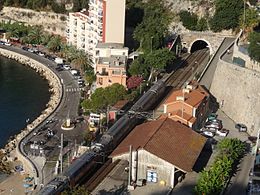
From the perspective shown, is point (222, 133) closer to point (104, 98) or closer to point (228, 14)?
point (104, 98)

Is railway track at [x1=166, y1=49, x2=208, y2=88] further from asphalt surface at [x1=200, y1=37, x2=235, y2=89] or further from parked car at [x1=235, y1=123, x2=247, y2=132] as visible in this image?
parked car at [x1=235, y1=123, x2=247, y2=132]

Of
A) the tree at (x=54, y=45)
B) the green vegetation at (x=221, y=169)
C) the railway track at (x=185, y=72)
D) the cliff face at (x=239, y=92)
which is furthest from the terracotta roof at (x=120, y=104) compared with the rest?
the tree at (x=54, y=45)

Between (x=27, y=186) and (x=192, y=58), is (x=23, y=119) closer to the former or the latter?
(x=27, y=186)

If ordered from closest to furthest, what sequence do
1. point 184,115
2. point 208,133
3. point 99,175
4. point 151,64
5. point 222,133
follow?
point 99,175 < point 184,115 < point 208,133 < point 222,133 < point 151,64

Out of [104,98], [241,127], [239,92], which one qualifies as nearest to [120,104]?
[104,98]

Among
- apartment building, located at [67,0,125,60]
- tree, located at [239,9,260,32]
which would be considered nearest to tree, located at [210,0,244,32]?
tree, located at [239,9,260,32]

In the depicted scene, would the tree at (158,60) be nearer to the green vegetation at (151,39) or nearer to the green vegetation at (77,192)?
the green vegetation at (151,39)

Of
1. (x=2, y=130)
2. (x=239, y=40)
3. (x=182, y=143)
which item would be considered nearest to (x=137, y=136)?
(x=182, y=143)
